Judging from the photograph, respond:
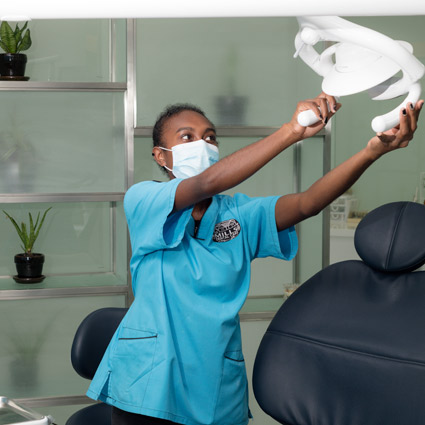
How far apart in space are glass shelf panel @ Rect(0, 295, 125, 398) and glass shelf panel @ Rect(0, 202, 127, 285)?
14 cm

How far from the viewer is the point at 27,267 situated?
2428 millimetres

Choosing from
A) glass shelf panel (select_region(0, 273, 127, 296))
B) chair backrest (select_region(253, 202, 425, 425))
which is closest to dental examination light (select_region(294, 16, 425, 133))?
chair backrest (select_region(253, 202, 425, 425))

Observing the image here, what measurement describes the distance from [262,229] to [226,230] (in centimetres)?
9

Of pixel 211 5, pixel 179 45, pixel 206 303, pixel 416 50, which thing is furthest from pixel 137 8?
pixel 416 50

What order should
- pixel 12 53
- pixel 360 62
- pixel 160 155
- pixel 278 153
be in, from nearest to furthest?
pixel 360 62, pixel 278 153, pixel 160 155, pixel 12 53

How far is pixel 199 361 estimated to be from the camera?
4.41ft

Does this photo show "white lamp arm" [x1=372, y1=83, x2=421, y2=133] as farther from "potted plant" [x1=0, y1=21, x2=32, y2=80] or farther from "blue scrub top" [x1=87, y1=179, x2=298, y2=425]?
"potted plant" [x1=0, y1=21, x2=32, y2=80]

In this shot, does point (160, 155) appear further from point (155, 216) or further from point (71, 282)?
point (71, 282)

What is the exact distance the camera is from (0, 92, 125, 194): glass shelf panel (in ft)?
7.94

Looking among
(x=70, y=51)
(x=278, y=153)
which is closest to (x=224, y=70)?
(x=70, y=51)

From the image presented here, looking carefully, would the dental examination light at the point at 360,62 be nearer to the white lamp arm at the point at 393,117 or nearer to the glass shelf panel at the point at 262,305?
the white lamp arm at the point at 393,117

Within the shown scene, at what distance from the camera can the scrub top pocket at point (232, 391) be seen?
1.36 m

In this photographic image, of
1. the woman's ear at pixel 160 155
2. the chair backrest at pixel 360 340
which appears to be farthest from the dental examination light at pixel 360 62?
the woman's ear at pixel 160 155

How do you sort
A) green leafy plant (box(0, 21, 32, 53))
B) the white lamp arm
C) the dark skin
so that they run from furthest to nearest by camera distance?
green leafy plant (box(0, 21, 32, 53)) < the dark skin < the white lamp arm
